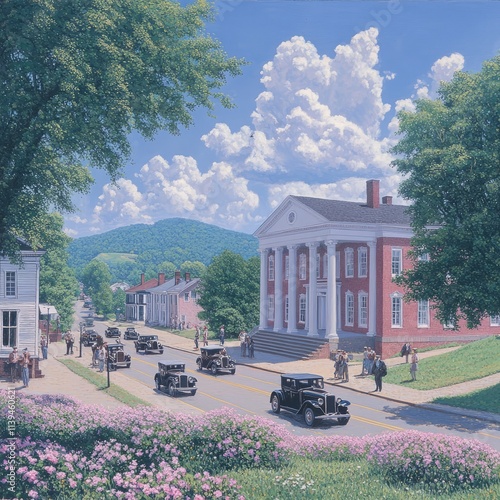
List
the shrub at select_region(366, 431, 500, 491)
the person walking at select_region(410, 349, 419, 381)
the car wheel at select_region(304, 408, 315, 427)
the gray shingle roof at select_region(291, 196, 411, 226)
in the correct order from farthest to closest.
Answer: the gray shingle roof at select_region(291, 196, 411, 226) < the person walking at select_region(410, 349, 419, 381) < the car wheel at select_region(304, 408, 315, 427) < the shrub at select_region(366, 431, 500, 491)

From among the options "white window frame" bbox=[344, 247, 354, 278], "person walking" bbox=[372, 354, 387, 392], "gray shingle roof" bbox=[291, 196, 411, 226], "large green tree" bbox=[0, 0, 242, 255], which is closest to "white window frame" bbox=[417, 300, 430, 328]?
"white window frame" bbox=[344, 247, 354, 278]

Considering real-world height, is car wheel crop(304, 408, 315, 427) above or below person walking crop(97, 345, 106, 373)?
above

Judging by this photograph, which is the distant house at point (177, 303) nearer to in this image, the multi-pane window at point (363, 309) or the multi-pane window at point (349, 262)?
the multi-pane window at point (349, 262)

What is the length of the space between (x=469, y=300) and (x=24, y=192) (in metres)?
17.3

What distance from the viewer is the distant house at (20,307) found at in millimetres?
33656

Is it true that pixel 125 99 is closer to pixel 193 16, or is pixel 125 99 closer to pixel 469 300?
pixel 193 16

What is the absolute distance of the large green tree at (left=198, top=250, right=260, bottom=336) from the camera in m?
62.3

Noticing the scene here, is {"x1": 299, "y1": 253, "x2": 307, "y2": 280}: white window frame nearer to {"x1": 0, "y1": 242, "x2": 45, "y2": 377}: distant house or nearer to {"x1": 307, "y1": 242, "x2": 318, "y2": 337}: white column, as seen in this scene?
{"x1": 307, "y1": 242, "x2": 318, "y2": 337}: white column

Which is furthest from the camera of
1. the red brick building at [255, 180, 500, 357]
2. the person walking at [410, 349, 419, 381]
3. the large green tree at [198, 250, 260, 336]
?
the large green tree at [198, 250, 260, 336]

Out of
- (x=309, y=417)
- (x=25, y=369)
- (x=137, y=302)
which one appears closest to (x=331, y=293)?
(x=25, y=369)

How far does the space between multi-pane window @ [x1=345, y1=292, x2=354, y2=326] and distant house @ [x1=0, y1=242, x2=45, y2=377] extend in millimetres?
25737

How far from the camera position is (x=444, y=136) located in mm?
23953

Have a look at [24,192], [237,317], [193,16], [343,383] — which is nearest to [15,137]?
[24,192]

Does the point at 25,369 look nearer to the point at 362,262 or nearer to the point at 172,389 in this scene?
the point at 172,389
